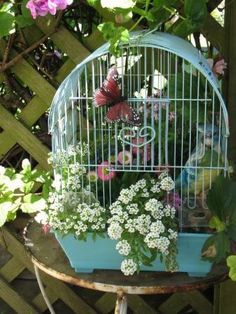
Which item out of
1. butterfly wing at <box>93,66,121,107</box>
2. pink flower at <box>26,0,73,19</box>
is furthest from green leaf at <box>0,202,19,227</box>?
pink flower at <box>26,0,73,19</box>

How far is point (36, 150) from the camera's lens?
5.54ft

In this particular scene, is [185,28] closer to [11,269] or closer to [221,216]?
[221,216]

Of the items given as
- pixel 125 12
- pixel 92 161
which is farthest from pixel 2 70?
pixel 125 12

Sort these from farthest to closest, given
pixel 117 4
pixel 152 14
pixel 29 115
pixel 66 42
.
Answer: pixel 29 115
pixel 66 42
pixel 152 14
pixel 117 4

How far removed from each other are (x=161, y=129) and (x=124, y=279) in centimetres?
33

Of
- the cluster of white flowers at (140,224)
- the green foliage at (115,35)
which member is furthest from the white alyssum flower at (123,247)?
the green foliage at (115,35)

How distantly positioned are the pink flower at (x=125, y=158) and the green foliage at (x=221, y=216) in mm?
185

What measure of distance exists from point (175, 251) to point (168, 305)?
0.59 metres

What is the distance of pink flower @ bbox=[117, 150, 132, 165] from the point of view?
1.32 meters

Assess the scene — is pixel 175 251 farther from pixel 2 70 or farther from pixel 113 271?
pixel 2 70

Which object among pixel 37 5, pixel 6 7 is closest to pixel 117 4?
pixel 37 5

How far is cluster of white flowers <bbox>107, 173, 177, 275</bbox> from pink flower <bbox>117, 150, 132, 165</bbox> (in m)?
0.08

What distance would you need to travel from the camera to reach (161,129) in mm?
1362

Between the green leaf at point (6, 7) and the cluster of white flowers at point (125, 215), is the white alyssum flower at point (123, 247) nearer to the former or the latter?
the cluster of white flowers at point (125, 215)
